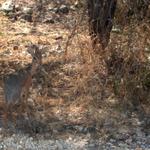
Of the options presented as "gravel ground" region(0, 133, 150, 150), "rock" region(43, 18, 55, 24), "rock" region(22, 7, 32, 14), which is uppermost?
"rock" region(22, 7, 32, 14)

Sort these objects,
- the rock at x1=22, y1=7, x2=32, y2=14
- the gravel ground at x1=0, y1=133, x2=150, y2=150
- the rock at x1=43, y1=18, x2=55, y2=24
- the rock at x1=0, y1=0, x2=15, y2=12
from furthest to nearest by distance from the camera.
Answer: the rock at x1=0, y1=0, x2=15, y2=12, the rock at x1=22, y1=7, x2=32, y2=14, the rock at x1=43, y1=18, x2=55, y2=24, the gravel ground at x1=0, y1=133, x2=150, y2=150

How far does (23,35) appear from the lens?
20.9 feet

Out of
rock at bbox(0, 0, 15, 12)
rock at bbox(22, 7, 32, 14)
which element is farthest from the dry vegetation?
rock at bbox(0, 0, 15, 12)

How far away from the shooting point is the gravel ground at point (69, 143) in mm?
4312

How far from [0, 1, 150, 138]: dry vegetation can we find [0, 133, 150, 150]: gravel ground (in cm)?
15

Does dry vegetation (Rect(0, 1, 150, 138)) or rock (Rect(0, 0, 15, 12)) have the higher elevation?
rock (Rect(0, 0, 15, 12))

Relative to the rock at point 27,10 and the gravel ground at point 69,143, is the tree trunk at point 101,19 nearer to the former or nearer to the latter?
the gravel ground at point 69,143

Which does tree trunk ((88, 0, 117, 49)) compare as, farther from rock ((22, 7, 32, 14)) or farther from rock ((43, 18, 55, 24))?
rock ((22, 7, 32, 14))

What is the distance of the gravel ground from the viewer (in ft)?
14.1

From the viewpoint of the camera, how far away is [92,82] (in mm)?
5074

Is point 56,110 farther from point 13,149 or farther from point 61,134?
point 13,149

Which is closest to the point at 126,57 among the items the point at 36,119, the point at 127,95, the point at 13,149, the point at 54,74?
the point at 127,95

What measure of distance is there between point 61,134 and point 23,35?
2201 millimetres

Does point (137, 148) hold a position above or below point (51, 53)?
below
